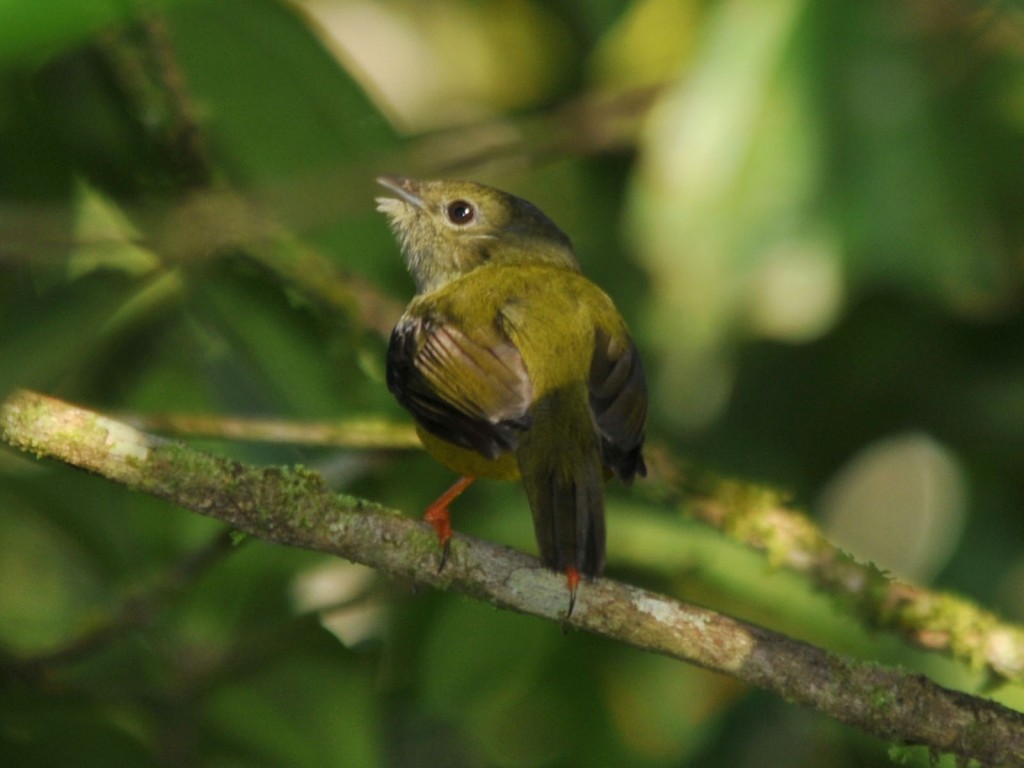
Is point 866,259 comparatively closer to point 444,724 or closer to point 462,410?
point 462,410

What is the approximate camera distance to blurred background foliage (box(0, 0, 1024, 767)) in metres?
3.72

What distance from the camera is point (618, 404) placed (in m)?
3.18

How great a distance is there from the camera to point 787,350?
5.48 m

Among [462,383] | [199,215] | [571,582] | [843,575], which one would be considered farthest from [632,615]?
[199,215]

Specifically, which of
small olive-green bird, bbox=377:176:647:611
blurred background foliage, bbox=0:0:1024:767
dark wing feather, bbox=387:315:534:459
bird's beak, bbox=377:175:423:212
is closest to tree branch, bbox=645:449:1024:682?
blurred background foliage, bbox=0:0:1024:767

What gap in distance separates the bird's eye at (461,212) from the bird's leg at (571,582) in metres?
1.83

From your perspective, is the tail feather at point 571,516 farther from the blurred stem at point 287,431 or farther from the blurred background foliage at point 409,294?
the blurred stem at point 287,431

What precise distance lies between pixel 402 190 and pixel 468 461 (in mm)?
1363

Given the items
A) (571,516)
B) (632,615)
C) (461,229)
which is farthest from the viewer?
(461,229)

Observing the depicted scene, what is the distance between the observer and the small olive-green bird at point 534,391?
2.92 meters

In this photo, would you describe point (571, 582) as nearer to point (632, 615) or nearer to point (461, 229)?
point (632, 615)

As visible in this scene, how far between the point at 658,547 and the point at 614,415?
3.59 feet

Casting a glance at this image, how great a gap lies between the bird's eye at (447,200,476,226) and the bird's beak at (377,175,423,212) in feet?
0.31

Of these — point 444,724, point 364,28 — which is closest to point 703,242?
point 444,724
